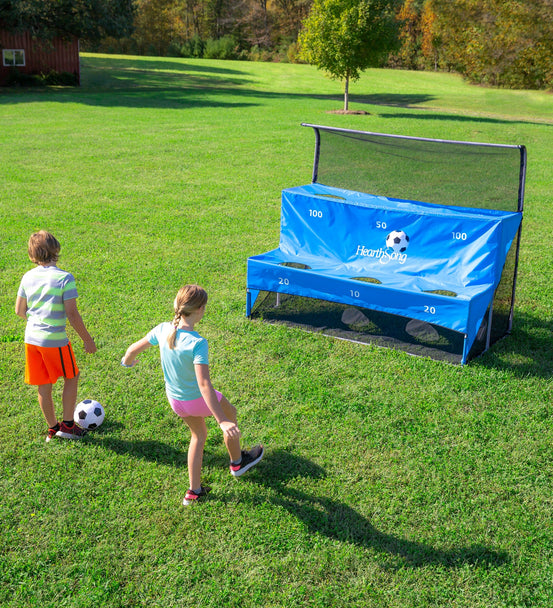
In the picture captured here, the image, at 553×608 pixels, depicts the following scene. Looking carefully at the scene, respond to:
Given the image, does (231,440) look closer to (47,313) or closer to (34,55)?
(47,313)

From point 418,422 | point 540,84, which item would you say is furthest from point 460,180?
point 540,84

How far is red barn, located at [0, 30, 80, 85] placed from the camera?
3400 centimetres

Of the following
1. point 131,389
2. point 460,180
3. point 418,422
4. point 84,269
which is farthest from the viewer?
point 84,269

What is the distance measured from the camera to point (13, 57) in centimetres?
3447

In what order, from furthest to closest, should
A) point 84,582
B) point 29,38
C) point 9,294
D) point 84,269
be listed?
1. point 29,38
2. point 84,269
3. point 9,294
4. point 84,582

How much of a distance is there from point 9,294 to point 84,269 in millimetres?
1101

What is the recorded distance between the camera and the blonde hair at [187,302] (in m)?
3.45

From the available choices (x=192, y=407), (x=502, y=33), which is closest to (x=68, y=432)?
(x=192, y=407)

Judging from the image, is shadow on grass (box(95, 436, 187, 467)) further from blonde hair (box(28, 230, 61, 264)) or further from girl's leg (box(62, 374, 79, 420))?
blonde hair (box(28, 230, 61, 264))

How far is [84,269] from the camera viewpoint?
26.1 ft

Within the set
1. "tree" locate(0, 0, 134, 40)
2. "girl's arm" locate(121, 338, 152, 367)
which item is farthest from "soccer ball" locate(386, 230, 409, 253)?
"tree" locate(0, 0, 134, 40)

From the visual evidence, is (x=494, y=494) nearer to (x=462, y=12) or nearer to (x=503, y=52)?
(x=503, y=52)

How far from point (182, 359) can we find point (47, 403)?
147cm

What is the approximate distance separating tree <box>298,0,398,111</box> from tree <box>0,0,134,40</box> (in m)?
12.7
